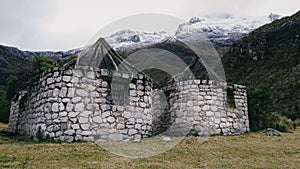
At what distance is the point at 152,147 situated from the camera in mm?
8469

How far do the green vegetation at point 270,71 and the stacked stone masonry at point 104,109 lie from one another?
359 centimetres

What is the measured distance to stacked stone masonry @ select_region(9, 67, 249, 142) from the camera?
9.10 metres

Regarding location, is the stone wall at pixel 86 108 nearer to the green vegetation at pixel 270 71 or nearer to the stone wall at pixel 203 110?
the stone wall at pixel 203 110

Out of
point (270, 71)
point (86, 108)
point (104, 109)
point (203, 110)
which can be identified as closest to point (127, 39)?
point (270, 71)

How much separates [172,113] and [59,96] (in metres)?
5.81

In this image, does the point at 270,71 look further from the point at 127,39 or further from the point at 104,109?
the point at 104,109

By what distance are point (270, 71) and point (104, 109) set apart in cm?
3617

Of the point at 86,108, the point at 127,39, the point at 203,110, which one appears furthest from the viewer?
the point at 127,39

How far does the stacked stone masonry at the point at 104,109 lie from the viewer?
9102 mm

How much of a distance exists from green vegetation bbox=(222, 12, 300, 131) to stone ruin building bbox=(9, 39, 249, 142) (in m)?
3.50

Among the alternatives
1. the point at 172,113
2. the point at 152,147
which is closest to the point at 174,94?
the point at 172,113

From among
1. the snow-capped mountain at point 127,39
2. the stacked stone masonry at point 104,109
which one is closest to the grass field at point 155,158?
the stacked stone masonry at point 104,109

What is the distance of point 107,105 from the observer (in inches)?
A: 379

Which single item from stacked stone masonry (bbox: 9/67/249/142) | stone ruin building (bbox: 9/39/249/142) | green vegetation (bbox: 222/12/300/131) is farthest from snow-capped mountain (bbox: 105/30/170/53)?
green vegetation (bbox: 222/12/300/131)
